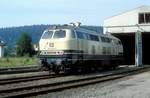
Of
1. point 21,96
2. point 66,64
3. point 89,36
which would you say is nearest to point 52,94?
point 21,96

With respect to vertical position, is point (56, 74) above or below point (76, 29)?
below

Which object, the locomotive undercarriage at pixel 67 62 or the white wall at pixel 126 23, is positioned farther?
the white wall at pixel 126 23

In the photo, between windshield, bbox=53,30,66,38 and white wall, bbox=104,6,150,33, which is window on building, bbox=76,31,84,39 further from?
white wall, bbox=104,6,150,33

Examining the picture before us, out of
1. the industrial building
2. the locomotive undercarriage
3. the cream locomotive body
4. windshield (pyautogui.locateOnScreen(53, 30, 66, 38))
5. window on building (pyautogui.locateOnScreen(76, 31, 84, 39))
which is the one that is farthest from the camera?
the industrial building

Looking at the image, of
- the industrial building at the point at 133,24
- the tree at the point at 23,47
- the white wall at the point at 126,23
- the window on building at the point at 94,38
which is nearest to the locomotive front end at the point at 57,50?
the window on building at the point at 94,38

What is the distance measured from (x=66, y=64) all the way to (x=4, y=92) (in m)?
10.00

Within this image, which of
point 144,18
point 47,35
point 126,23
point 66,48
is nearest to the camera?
point 66,48

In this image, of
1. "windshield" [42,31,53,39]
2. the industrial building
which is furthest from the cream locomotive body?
the industrial building

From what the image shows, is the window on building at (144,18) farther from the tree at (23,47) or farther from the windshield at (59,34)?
the tree at (23,47)

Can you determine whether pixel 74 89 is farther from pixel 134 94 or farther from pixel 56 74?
pixel 56 74

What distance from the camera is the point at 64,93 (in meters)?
16.4

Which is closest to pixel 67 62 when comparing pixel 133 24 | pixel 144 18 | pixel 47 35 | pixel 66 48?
pixel 66 48

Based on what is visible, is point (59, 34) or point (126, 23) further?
point (126, 23)

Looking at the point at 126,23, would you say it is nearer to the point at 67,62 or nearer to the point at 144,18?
the point at 144,18
